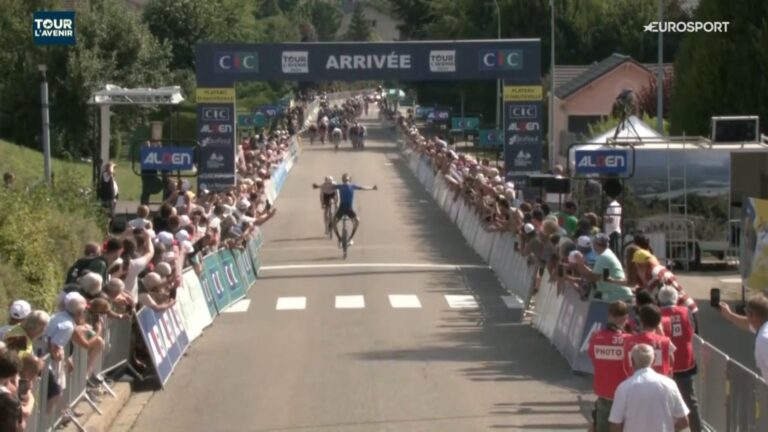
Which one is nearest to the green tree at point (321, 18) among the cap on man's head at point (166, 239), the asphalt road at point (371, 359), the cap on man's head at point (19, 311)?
the asphalt road at point (371, 359)

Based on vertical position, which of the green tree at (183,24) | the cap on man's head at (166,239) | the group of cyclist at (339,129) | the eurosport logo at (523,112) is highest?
the green tree at (183,24)

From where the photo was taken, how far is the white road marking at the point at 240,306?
24153 mm

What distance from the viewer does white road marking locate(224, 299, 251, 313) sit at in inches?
951

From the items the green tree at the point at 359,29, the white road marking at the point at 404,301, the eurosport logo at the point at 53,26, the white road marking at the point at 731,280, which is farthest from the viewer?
the green tree at the point at 359,29

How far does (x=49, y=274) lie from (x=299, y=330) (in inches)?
142

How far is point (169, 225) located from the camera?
70.9ft

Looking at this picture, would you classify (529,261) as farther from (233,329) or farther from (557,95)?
(557,95)

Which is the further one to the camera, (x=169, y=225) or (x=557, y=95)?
(x=557, y=95)

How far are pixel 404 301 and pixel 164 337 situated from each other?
8.04 metres

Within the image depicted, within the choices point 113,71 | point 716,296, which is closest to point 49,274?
point 716,296

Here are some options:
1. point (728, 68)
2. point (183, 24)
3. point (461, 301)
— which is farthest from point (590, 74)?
point (461, 301)

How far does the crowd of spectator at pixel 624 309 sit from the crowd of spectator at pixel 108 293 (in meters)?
4.00

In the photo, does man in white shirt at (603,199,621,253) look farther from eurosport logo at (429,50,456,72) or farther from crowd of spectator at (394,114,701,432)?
eurosport logo at (429,50,456,72)

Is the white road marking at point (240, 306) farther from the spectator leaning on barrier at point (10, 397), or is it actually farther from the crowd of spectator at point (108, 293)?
the spectator leaning on barrier at point (10, 397)
